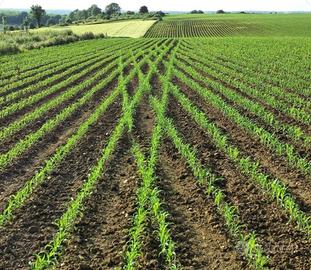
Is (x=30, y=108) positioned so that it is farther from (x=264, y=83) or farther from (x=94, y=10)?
(x=94, y=10)

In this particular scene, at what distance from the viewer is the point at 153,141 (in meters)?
9.99

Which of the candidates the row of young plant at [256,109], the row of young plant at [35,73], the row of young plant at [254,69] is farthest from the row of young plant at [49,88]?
the row of young plant at [254,69]

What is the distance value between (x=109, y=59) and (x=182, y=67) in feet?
22.6

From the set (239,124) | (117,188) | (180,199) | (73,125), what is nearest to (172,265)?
(180,199)

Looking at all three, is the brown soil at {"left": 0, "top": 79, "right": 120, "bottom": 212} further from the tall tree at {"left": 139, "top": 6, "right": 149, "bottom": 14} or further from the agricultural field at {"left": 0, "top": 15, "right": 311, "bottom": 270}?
the tall tree at {"left": 139, "top": 6, "right": 149, "bottom": 14}

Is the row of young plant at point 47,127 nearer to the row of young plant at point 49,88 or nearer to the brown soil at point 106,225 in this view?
the row of young plant at point 49,88

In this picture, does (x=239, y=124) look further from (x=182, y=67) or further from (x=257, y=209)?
(x=182, y=67)

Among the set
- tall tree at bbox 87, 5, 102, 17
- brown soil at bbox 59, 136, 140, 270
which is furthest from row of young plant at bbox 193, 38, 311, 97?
tall tree at bbox 87, 5, 102, 17

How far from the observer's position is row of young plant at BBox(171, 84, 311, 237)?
644cm

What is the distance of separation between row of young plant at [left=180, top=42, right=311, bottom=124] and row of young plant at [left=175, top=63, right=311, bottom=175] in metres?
1.26

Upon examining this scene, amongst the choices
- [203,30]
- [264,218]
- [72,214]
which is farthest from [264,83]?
[203,30]

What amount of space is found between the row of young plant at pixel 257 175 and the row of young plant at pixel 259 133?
2.30ft

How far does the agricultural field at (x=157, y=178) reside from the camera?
19.3 ft

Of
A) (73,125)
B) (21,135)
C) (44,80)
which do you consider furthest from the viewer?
(44,80)
